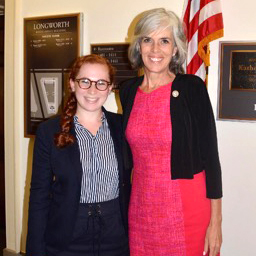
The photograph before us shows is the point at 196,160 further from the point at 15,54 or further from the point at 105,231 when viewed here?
the point at 15,54

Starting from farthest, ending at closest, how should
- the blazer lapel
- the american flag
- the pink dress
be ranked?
the american flag
the pink dress
the blazer lapel

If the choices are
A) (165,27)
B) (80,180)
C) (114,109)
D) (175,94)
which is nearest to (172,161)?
(175,94)

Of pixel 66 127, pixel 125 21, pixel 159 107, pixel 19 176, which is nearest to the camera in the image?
pixel 66 127

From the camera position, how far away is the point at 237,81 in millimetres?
2316

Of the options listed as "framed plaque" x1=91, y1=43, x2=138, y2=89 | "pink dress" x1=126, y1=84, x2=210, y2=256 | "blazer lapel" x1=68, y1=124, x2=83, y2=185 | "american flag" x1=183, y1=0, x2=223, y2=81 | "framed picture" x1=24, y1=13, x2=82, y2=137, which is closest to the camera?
"blazer lapel" x1=68, y1=124, x2=83, y2=185

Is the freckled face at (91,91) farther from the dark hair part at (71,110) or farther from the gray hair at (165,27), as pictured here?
the gray hair at (165,27)

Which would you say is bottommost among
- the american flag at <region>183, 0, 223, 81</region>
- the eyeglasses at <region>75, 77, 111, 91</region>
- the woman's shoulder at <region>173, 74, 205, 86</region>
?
the eyeglasses at <region>75, 77, 111, 91</region>

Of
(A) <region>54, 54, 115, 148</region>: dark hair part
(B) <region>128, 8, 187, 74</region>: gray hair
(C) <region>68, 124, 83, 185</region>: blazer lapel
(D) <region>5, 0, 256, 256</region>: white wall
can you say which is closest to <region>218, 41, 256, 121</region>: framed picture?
(D) <region>5, 0, 256, 256</region>: white wall

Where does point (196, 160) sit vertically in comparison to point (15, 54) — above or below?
below

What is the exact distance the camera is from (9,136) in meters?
3.20

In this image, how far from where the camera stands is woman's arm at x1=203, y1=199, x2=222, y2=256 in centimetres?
171

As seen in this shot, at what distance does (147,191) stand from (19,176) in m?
1.89

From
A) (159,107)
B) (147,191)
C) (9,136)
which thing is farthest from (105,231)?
(9,136)

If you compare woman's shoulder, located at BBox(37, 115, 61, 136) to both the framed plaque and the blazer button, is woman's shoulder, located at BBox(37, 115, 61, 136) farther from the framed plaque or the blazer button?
the framed plaque
